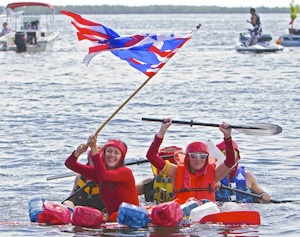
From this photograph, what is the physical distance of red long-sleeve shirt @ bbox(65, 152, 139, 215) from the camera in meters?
11.7

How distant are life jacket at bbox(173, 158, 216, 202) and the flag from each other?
4.43 feet

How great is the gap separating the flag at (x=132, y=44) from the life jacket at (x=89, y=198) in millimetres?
1648

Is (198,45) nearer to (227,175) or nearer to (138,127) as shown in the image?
(138,127)

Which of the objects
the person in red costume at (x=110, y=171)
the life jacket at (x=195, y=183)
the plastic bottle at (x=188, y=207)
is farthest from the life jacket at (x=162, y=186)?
the person in red costume at (x=110, y=171)

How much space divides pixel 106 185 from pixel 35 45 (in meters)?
38.3

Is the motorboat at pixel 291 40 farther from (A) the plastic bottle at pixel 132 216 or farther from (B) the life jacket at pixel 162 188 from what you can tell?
(A) the plastic bottle at pixel 132 216

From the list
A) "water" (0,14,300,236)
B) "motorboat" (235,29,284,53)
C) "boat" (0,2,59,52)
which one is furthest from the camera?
"boat" (0,2,59,52)

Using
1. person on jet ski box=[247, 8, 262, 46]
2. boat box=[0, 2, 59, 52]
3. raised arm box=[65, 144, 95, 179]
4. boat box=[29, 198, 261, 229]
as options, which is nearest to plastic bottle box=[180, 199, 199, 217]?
boat box=[29, 198, 261, 229]

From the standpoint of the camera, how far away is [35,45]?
1956 inches

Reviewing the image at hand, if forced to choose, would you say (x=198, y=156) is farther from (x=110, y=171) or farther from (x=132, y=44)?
(x=132, y=44)

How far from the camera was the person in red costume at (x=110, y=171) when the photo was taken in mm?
11617

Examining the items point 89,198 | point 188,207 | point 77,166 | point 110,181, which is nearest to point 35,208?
point 89,198

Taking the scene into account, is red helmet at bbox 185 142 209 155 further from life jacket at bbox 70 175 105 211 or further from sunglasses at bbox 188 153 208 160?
life jacket at bbox 70 175 105 211

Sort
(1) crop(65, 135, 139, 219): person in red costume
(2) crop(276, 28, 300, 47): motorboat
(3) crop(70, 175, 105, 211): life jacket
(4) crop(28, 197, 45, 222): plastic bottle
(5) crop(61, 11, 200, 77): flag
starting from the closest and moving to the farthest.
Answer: (1) crop(65, 135, 139, 219): person in red costume → (4) crop(28, 197, 45, 222): plastic bottle → (5) crop(61, 11, 200, 77): flag → (3) crop(70, 175, 105, 211): life jacket → (2) crop(276, 28, 300, 47): motorboat
